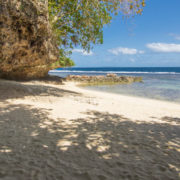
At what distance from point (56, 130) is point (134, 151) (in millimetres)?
2623

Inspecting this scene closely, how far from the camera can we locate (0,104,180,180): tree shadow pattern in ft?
10.9

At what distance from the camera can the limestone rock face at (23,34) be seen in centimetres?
819

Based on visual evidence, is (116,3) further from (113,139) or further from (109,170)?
(109,170)

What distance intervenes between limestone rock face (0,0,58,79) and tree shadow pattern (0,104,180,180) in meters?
3.56

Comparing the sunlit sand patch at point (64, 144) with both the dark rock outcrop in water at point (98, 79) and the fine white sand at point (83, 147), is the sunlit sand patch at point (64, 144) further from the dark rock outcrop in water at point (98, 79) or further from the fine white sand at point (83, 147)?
the dark rock outcrop in water at point (98, 79)

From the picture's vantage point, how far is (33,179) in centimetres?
302

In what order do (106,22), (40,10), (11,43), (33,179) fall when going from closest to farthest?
(33,179), (11,43), (40,10), (106,22)

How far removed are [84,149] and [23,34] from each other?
7404 mm

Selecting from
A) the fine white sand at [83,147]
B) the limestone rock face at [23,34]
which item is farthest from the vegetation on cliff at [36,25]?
the fine white sand at [83,147]

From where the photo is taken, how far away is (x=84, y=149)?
14.3ft

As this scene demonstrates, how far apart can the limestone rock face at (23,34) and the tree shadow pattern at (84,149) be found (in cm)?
356

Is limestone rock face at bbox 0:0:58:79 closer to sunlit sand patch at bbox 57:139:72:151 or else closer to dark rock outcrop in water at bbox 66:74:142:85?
sunlit sand patch at bbox 57:139:72:151

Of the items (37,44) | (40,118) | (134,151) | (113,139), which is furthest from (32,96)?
(134,151)

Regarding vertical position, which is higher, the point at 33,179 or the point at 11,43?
the point at 11,43
